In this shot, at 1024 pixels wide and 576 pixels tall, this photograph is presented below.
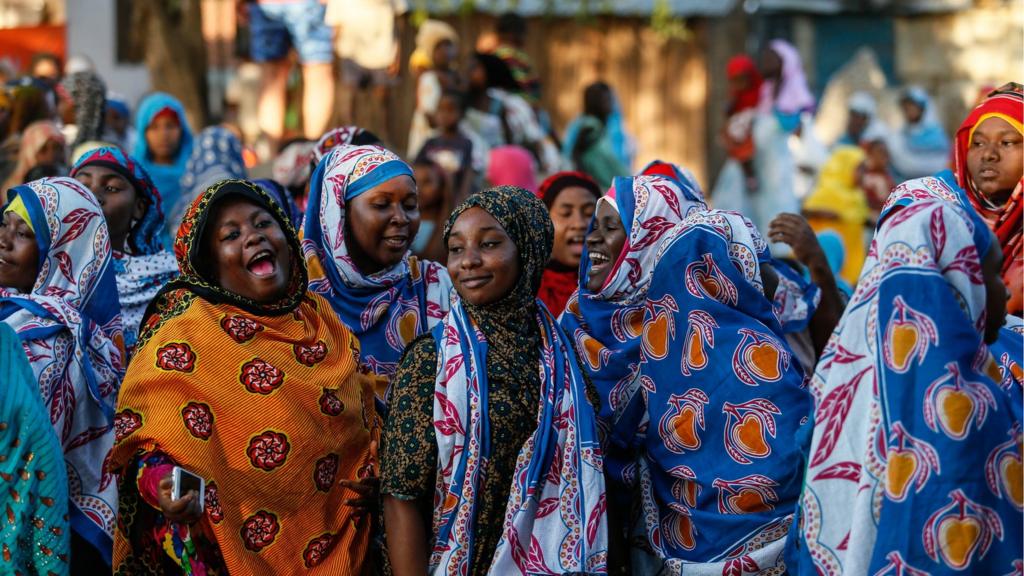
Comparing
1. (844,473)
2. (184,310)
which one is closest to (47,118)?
(184,310)

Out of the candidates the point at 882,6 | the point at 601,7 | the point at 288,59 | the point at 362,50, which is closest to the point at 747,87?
the point at 601,7

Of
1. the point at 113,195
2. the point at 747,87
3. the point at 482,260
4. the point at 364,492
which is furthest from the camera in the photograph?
the point at 747,87

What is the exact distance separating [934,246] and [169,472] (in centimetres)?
218

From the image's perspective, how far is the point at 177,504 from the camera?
13.0 ft

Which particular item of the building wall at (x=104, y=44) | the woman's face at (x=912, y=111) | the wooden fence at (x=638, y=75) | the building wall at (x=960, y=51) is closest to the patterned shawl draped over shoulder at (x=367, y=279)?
the building wall at (x=104, y=44)

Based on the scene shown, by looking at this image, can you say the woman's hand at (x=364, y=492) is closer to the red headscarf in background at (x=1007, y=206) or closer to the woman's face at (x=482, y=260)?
the woman's face at (x=482, y=260)

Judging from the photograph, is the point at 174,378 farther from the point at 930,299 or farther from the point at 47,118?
the point at 47,118

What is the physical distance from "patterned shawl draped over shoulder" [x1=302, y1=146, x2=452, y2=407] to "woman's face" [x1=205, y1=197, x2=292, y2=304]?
536mm

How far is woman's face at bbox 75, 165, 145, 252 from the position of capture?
566cm

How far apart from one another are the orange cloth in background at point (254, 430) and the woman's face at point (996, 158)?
259 cm

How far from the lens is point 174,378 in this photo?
4.17 metres

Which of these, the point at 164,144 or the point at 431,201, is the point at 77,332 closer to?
the point at 431,201

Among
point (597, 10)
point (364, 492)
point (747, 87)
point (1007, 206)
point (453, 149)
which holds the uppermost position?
point (597, 10)

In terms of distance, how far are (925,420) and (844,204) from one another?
902cm
